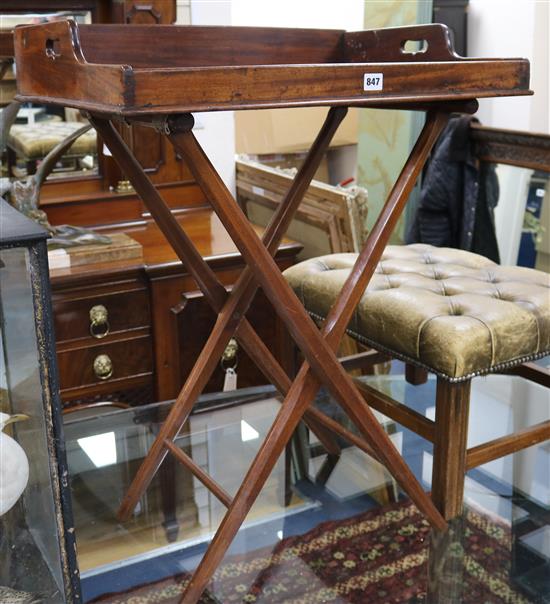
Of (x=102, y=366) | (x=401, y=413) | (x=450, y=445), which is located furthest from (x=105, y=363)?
(x=450, y=445)

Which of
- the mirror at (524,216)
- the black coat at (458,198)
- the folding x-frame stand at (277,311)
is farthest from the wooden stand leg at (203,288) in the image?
the mirror at (524,216)

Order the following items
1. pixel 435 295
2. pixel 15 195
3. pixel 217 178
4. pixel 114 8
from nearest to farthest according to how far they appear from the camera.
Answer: pixel 217 178
pixel 435 295
pixel 15 195
pixel 114 8

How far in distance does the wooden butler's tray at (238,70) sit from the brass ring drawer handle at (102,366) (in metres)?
0.87

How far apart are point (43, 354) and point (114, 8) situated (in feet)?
4.86

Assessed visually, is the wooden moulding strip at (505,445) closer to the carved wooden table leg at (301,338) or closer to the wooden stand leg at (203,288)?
the carved wooden table leg at (301,338)

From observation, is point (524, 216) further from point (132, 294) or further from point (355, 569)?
point (355, 569)

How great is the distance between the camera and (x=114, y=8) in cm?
205

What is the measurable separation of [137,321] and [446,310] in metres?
0.92

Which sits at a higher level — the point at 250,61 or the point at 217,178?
the point at 250,61

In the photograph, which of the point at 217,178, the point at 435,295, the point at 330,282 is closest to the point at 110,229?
the point at 330,282

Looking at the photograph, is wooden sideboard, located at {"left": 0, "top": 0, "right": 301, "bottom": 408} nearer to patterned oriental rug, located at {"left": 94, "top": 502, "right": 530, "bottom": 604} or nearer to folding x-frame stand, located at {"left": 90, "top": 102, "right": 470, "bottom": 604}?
folding x-frame stand, located at {"left": 90, "top": 102, "right": 470, "bottom": 604}

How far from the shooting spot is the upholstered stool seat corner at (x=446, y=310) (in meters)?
1.17

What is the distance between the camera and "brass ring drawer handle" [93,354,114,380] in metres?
1.93

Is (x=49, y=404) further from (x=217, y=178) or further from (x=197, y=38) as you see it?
(x=197, y=38)
